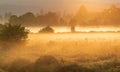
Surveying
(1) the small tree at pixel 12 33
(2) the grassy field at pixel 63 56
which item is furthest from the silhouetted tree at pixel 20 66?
(1) the small tree at pixel 12 33

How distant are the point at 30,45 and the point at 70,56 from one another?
8887mm

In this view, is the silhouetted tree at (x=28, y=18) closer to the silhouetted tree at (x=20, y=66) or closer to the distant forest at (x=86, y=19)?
the distant forest at (x=86, y=19)

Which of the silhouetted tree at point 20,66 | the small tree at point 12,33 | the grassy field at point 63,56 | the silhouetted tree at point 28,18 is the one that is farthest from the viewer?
the silhouetted tree at point 28,18

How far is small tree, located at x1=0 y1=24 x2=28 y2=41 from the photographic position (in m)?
46.0

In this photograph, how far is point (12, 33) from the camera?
151 feet

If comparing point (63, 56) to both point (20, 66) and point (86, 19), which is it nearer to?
point (20, 66)

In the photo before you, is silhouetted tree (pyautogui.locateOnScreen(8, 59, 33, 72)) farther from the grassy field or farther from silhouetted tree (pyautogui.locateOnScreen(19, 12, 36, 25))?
silhouetted tree (pyautogui.locateOnScreen(19, 12, 36, 25))

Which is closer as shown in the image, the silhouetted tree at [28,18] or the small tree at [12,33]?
the small tree at [12,33]

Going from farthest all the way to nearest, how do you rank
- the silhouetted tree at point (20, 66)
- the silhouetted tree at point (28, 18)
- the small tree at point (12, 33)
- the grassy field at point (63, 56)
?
the silhouetted tree at point (28, 18)
the small tree at point (12, 33)
the silhouetted tree at point (20, 66)
the grassy field at point (63, 56)

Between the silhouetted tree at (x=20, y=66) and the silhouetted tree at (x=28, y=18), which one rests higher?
the silhouetted tree at (x=20, y=66)

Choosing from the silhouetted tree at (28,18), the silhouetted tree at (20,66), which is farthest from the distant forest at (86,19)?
the silhouetted tree at (20,66)

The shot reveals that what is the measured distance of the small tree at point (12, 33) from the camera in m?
46.0

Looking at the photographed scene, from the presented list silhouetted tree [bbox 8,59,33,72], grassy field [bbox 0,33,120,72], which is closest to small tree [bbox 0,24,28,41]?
grassy field [bbox 0,33,120,72]

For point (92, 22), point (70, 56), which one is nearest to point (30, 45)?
point (70, 56)
